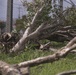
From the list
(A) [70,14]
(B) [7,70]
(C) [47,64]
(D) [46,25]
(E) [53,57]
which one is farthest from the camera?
(A) [70,14]

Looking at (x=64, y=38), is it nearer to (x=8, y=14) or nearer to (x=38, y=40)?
(x=38, y=40)

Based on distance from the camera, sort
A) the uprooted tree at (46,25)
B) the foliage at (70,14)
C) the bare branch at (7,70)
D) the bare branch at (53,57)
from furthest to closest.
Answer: the foliage at (70,14), the uprooted tree at (46,25), the bare branch at (53,57), the bare branch at (7,70)

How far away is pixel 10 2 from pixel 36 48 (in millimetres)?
1520

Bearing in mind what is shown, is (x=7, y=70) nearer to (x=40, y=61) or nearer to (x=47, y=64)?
(x=40, y=61)

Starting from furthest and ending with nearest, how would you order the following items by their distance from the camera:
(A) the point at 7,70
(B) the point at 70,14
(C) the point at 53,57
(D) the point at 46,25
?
(B) the point at 70,14 < (D) the point at 46,25 < (C) the point at 53,57 < (A) the point at 7,70

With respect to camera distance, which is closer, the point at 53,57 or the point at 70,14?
the point at 53,57

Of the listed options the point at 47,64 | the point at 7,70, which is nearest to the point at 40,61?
the point at 7,70

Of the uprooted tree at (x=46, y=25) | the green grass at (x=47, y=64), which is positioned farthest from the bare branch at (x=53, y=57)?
the uprooted tree at (x=46, y=25)

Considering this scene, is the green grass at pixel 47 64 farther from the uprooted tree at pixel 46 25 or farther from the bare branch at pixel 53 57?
the bare branch at pixel 53 57

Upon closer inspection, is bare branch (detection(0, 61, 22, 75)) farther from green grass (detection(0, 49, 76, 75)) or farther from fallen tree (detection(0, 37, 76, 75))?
green grass (detection(0, 49, 76, 75))

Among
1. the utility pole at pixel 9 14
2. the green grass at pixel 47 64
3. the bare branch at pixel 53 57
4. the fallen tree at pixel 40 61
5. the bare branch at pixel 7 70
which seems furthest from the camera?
the utility pole at pixel 9 14

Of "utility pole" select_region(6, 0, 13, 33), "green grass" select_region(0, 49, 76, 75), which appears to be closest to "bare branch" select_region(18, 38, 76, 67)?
"green grass" select_region(0, 49, 76, 75)

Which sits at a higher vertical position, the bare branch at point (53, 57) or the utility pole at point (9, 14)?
the bare branch at point (53, 57)

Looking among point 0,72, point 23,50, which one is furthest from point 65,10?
point 0,72
